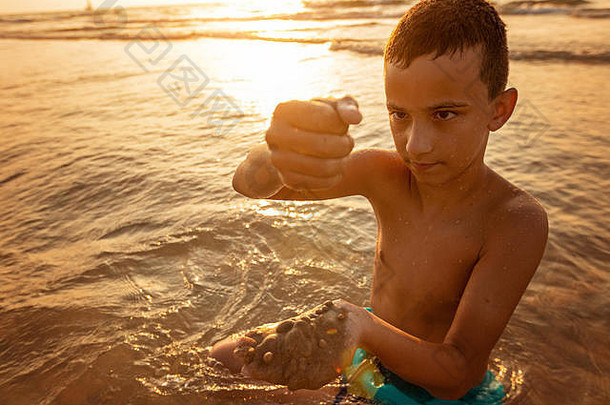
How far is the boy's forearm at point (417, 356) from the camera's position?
1.38 meters

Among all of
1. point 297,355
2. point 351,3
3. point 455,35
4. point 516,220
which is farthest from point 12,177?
point 351,3

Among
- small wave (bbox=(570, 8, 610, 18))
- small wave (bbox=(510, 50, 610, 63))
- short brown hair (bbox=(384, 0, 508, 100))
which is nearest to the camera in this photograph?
short brown hair (bbox=(384, 0, 508, 100))

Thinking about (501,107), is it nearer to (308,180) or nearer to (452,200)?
(452,200)

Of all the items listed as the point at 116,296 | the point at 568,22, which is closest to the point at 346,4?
the point at 568,22

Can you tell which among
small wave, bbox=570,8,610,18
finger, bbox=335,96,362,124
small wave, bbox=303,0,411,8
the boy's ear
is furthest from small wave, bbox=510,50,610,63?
small wave, bbox=303,0,411,8

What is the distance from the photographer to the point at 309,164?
3.45ft

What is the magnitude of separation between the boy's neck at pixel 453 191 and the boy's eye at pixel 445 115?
23cm

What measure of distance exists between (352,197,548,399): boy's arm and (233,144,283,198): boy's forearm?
1.64 feet

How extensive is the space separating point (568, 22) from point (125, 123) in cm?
947

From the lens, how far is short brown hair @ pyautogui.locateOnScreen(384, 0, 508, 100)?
4.39ft

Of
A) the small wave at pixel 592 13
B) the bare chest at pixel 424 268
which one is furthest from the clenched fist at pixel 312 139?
the small wave at pixel 592 13

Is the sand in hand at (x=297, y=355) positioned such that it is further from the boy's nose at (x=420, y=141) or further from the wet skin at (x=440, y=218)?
the boy's nose at (x=420, y=141)

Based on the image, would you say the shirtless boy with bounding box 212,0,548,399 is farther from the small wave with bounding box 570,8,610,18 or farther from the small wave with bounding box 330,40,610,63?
the small wave with bounding box 570,8,610,18

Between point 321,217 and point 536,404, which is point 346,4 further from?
point 536,404
